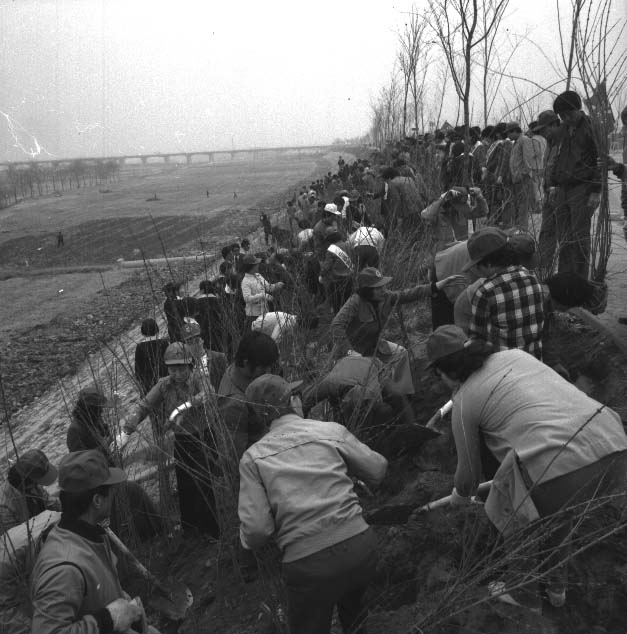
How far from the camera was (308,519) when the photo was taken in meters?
2.17

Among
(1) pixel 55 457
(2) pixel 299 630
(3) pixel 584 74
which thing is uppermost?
(3) pixel 584 74

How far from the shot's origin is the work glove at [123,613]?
2.25m

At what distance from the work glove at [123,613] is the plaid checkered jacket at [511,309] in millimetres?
1990

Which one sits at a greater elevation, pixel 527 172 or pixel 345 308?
pixel 527 172

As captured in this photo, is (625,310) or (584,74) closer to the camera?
(584,74)

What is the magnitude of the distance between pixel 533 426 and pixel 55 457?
18.2 feet

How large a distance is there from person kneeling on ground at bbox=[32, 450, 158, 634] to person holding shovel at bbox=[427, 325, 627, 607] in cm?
138

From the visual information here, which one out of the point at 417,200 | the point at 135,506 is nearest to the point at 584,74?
the point at 417,200

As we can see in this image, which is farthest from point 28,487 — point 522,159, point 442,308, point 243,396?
point 522,159

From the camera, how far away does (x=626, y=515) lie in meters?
2.45

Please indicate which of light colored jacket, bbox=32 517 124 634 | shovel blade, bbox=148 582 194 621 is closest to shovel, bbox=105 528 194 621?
shovel blade, bbox=148 582 194 621

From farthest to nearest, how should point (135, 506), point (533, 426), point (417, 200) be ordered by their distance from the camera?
1. point (417, 200)
2. point (135, 506)
3. point (533, 426)

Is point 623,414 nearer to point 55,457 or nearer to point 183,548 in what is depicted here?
point 183,548

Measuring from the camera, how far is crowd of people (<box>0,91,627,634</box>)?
2164 mm
